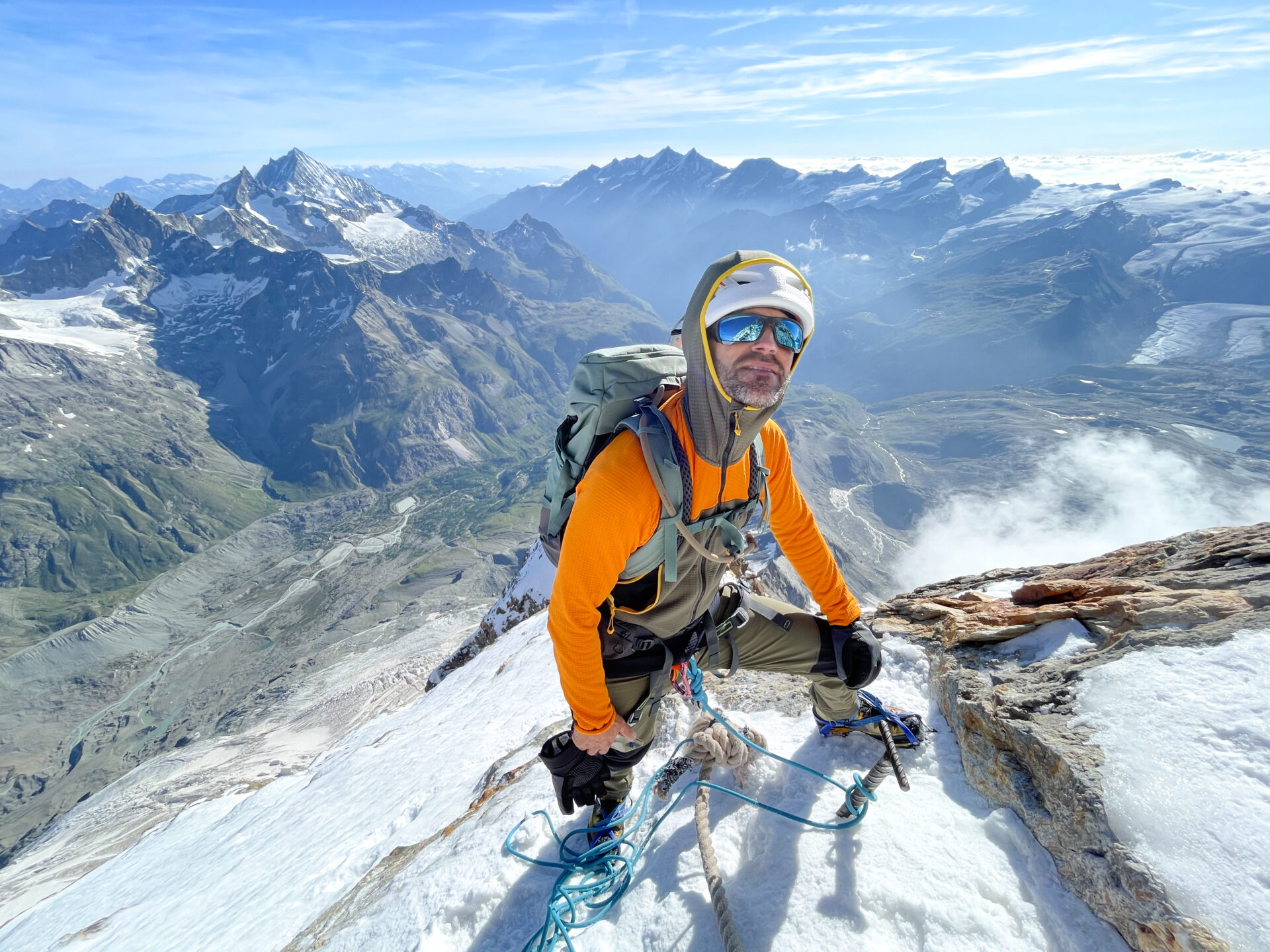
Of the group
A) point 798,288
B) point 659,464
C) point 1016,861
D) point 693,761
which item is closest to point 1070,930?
point 1016,861

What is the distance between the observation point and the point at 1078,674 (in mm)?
6441

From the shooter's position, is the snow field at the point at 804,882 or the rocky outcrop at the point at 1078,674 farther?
the snow field at the point at 804,882

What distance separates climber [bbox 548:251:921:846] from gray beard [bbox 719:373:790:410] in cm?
1

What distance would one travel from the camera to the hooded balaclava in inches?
203

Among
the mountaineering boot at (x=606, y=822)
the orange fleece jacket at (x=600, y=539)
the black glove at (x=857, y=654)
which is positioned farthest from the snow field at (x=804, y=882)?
the orange fleece jacket at (x=600, y=539)

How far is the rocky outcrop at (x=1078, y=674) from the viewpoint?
448cm

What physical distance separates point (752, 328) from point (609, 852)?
5.57 m

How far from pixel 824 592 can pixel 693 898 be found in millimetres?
3384

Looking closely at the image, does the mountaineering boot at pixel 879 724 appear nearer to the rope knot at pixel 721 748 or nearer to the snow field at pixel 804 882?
the snow field at pixel 804 882

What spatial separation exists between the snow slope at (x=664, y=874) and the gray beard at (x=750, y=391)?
438cm

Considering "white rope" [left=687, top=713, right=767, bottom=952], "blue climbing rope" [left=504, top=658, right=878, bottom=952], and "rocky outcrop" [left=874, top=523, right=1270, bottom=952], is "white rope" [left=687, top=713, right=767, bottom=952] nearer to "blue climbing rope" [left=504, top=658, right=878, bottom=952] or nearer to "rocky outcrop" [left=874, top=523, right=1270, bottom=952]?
"blue climbing rope" [left=504, top=658, right=878, bottom=952]

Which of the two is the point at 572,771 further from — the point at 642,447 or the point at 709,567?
the point at 642,447

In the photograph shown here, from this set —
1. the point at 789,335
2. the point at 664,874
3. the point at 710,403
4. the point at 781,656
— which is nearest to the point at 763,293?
the point at 789,335

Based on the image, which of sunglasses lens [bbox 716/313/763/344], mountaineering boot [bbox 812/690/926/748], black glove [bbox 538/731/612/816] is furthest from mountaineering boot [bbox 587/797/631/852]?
sunglasses lens [bbox 716/313/763/344]
